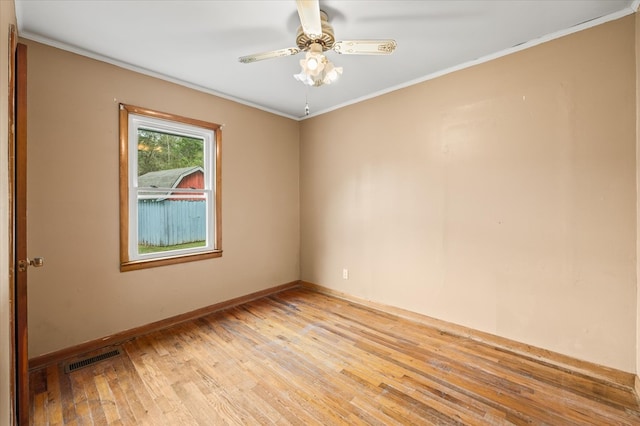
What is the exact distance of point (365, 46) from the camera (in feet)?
6.00

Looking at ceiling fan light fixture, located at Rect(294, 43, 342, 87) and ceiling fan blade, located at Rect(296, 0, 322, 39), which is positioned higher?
ceiling fan blade, located at Rect(296, 0, 322, 39)

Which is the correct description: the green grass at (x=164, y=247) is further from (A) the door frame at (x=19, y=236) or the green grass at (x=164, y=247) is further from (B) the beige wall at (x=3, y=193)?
(B) the beige wall at (x=3, y=193)

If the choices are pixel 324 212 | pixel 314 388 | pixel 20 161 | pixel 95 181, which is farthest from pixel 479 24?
pixel 95 181

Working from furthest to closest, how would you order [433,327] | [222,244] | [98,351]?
[222,244] → [433,327] → [98,351]

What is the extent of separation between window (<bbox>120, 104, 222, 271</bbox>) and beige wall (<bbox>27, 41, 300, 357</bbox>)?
A: 0.09m

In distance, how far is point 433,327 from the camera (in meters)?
2.91

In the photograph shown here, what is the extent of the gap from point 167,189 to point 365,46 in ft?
7.95

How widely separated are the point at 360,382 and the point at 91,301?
2.42m

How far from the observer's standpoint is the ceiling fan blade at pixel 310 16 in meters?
1.44

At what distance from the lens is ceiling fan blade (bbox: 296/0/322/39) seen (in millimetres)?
1441

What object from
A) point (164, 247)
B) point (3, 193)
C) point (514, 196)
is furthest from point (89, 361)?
point (514, 196)

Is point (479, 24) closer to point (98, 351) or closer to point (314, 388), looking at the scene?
point (314, 388)

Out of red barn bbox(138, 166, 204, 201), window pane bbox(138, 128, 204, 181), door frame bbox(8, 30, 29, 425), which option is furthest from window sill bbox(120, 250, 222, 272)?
door frame bbox(8, 30, 29, 425)

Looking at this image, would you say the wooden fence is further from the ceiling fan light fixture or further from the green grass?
the ceiling fan light fixture
